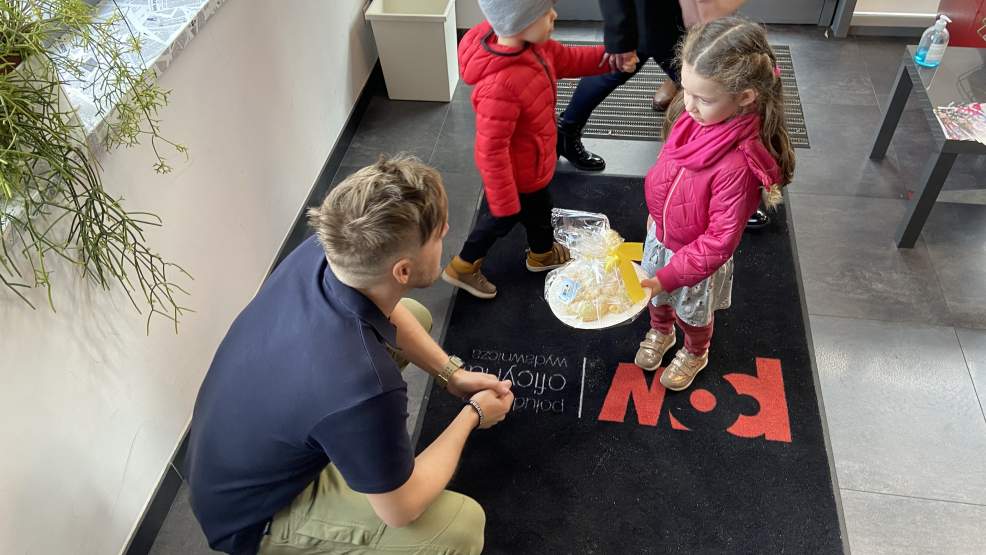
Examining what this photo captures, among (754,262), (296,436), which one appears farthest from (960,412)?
(296,436)

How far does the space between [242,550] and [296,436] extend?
0.42 metres

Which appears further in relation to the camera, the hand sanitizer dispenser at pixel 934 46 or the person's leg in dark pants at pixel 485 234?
the hand sanitizer dispenser at pixel 934 46

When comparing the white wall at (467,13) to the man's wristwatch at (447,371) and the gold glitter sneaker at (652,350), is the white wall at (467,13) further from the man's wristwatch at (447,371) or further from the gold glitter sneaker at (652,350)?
the man's wristwatch at (447,371)

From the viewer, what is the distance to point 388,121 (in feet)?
11.0

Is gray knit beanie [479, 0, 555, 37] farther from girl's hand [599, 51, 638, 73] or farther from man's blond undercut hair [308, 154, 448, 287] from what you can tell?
man's blond undercut hair [308, 154, 448, 287]

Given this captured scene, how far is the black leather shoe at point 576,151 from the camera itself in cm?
297

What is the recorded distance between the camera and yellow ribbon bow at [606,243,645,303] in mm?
1874

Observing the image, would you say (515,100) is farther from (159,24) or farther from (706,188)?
(159,24)

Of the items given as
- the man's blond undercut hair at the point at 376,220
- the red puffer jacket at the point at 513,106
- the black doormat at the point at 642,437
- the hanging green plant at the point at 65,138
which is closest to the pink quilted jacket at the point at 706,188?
the red puffer jacket at the point at 513,106

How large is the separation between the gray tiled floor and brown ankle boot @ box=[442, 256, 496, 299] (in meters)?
0.07

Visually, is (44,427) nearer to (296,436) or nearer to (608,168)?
(296,436)

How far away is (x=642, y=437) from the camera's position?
83.7 inches

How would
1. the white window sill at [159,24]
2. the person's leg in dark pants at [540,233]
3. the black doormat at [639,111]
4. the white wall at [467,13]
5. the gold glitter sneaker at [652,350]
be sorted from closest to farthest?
the white window sill at [159,24] → the gold glitter sneaker at [652,350] → the person's leg in dark pants at [540,233] → the black doormat at [639,111] → the white wall at [467,13]

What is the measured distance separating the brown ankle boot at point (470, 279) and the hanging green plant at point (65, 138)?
99cm
